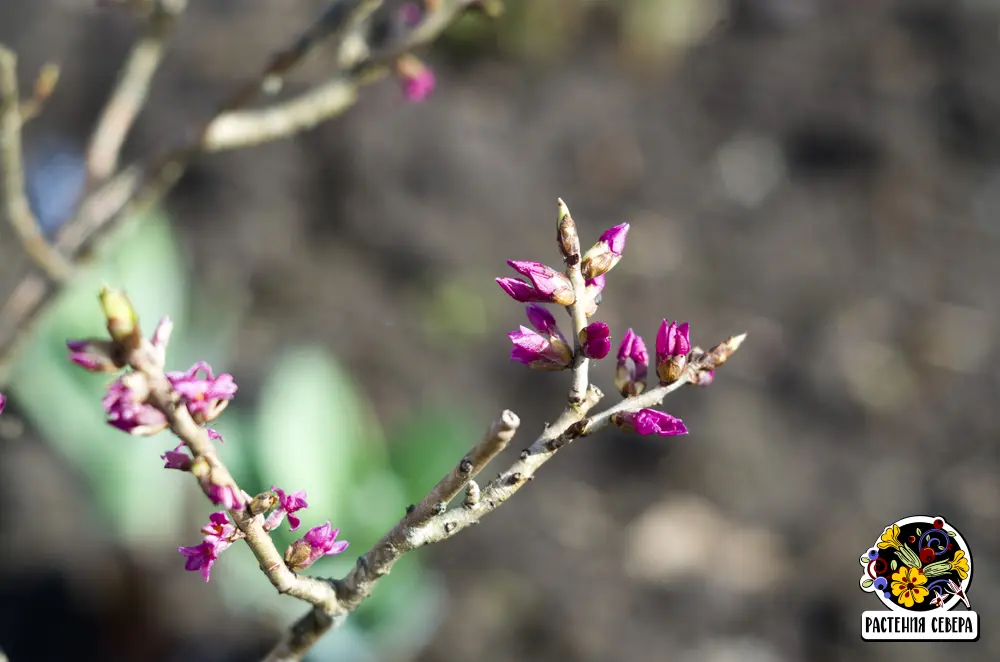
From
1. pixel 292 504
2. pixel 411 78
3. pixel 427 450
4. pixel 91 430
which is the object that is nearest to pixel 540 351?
pixel 292 504

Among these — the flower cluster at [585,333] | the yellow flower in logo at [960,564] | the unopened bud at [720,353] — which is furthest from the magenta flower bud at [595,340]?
the yellow flower in logo at [960,564]

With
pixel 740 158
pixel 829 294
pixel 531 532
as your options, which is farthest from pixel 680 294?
pixel 531 532

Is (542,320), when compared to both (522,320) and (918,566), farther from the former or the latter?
(522,320)

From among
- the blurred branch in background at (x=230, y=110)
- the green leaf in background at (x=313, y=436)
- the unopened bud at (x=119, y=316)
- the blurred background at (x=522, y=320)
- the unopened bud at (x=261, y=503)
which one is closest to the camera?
the unopened bud at (x=119, y=316)

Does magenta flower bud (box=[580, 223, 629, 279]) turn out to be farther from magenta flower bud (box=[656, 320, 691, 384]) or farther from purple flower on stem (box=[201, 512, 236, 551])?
purple flower on stem (box=[201, 512, 236, 551])

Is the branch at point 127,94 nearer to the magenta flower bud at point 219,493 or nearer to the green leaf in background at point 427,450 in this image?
the magenta flower bud at point 219,493

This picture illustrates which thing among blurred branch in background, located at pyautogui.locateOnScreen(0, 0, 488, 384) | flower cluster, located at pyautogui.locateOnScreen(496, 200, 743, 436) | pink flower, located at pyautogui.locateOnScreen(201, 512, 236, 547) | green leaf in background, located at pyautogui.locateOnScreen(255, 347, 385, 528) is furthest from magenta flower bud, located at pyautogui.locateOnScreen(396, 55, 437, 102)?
green leaf in background, located at pyautogui.locateOnScreen(255, 347, 385, 528)
